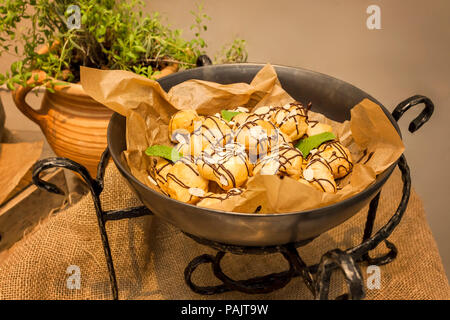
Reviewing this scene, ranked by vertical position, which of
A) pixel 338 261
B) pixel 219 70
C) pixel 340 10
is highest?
pixel 340 10

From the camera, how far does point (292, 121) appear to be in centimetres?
81

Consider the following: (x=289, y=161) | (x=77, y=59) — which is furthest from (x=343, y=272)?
(x=77, y=59)

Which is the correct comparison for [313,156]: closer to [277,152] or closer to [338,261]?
[277,152]

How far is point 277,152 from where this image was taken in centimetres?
74

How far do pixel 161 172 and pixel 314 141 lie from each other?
0.33 metres

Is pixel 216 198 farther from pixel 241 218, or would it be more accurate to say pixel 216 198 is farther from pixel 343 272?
pixel 343 272

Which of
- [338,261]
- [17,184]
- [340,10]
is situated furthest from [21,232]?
[340,10]

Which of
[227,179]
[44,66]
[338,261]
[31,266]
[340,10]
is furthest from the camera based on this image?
[340,10]

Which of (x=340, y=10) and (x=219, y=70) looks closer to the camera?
(x=219, y=70)

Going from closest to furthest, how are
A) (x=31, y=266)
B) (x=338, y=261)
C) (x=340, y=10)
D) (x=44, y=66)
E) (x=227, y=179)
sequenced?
1. (x=338, y=261)
2. (x=227, y=179)
3. (x=31, y=266)
4. (x=44, y=66)
5. (x=340, y=10)

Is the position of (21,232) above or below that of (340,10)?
below

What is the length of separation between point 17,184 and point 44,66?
0.39 meters

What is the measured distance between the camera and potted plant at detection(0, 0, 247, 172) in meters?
1.06

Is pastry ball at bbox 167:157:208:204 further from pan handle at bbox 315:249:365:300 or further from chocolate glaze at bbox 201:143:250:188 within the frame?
pan handle at bbox 315:249:365:300
